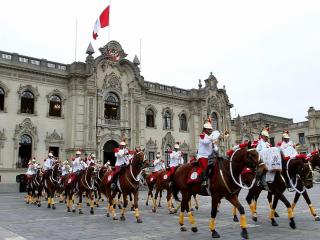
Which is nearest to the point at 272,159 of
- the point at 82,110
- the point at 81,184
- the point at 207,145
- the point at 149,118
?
the point at 207,145

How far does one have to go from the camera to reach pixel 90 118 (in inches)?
1337

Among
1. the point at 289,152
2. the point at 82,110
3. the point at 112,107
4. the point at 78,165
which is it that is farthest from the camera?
the point at 112,107

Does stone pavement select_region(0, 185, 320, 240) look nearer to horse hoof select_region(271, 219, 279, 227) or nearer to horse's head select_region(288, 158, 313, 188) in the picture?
horse hoof select_region(271, 219, 279, 227)

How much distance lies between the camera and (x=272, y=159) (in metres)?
11.1

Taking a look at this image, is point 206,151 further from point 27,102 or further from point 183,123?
point 183,123

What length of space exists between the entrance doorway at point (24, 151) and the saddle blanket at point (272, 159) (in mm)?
24757

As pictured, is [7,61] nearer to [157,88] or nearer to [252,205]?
[157,88]

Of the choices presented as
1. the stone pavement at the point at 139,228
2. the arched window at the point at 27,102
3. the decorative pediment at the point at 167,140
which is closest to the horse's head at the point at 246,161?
the stone pavement at the point at 139,228

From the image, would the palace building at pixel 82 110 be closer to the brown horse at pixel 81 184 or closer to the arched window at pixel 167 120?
the arched window at pixel 167 120

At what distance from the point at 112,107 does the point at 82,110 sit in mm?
3780

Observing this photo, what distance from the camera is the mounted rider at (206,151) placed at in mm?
9906

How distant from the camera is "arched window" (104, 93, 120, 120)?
1419 inches

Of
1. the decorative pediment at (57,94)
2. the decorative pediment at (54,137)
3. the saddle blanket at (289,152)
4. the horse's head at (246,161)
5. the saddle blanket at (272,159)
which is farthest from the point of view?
the decorative pediment at (57,94)

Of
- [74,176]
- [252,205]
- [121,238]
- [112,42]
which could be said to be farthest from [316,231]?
[112,42]
